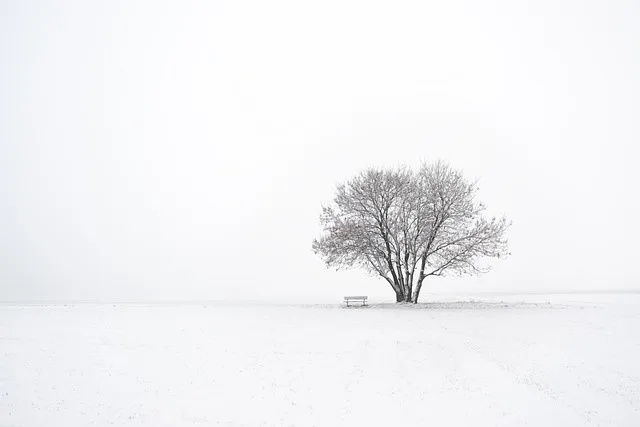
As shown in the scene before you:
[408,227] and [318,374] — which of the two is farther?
[408,227]

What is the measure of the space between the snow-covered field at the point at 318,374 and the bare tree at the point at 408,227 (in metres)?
13.3

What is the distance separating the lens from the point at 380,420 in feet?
41.8

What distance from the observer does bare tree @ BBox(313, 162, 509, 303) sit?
122 feet

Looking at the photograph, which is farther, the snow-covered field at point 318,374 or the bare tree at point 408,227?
the bare tree at point 408,227

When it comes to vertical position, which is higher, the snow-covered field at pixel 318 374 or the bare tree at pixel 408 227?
the bare tree at pixel 408 227

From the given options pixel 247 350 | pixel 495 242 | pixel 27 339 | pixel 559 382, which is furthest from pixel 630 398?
pixel 27 339

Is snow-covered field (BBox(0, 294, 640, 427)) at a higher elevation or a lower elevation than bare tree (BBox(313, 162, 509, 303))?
lower

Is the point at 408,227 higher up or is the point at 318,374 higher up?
the point at 408,227

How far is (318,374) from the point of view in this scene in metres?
15.7

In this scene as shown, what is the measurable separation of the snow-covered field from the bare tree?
13.3 m

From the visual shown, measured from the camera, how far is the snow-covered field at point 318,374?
13008mm

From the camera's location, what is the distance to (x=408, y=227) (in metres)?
38.8

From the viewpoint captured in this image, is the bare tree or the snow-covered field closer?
the snow-covered field

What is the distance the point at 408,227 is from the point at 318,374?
25032 millimetres
